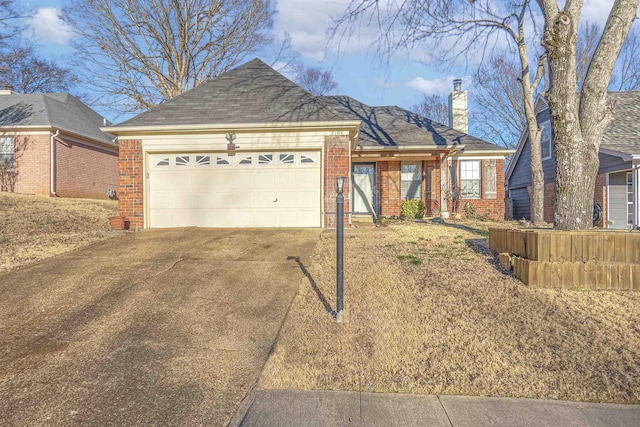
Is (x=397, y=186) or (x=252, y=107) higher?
(x=252, y=107)

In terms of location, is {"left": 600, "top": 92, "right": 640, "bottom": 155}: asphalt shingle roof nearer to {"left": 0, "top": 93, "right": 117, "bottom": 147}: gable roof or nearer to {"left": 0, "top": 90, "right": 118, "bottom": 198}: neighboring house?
{"left": 0, "top": 90, "right": 118, "bottom": 198}: neighboring house

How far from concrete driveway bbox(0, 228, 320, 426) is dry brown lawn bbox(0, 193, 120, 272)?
0.92 m

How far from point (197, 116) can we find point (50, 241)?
4317 millimetres

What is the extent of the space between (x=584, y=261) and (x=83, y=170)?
1894 centimetres

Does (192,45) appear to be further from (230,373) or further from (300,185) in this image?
(230,373)

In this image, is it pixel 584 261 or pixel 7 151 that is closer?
pixel 584 261

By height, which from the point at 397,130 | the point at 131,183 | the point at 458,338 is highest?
the point at 397,130

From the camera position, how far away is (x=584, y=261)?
191 inches

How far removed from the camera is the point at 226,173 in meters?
9.73

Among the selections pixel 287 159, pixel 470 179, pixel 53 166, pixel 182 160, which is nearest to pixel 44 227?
pixel 182 160

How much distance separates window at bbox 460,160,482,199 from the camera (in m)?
15.1

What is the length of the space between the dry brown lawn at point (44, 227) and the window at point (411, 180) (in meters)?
9.65

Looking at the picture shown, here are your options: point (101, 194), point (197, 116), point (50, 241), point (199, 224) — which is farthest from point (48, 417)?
point (101, 194)

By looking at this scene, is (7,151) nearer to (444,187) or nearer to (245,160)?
(245,160)
